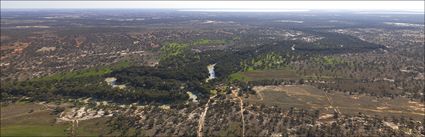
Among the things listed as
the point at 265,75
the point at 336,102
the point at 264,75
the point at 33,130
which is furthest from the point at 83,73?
the point at 336,102

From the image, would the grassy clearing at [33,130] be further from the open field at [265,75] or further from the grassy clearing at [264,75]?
the open field at [265,75]

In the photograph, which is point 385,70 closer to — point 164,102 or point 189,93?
point 189,93

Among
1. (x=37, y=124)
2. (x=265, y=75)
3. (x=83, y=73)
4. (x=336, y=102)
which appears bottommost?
(x=37, y=124)

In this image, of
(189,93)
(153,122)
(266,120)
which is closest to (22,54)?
(189,93)

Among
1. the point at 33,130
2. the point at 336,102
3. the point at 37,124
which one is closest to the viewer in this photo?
the point at 33,130

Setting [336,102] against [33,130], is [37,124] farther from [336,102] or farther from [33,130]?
[336,102]

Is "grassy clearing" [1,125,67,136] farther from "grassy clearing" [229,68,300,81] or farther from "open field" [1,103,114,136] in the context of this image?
"grassy clearing" [229,68,300,81]

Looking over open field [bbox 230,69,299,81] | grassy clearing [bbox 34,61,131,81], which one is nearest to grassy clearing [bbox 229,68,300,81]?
open field [bbox 230,69,299,81]

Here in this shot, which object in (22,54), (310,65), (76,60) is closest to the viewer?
(310,65)

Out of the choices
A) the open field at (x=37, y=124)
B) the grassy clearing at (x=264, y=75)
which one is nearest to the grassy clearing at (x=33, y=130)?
the open field at (x=37, y=124)
